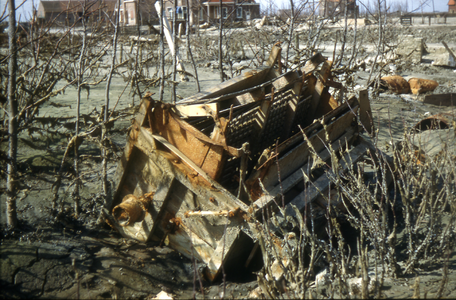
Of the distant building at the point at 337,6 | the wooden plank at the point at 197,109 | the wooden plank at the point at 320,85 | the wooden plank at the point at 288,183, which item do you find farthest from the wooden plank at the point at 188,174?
the distant building at the point at 337,6

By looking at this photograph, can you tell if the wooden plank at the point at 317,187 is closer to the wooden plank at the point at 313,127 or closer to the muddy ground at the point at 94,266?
the wooden plank at the point at 313,127

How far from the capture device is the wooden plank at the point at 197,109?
8.74 feet

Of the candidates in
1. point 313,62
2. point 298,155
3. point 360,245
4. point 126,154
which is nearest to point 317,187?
point 298,155

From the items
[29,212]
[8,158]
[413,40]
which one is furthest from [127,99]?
[413,40]

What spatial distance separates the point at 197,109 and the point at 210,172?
1.62 ft

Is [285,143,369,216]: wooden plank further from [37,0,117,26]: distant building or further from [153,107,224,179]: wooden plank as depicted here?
[37,0,117,26]: distant building

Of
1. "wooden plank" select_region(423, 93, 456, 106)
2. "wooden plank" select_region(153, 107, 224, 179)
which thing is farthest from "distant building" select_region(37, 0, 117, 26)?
"wooden plank" select_region(423, 93, 456, 106)

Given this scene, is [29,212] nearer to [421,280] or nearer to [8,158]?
[8,158]

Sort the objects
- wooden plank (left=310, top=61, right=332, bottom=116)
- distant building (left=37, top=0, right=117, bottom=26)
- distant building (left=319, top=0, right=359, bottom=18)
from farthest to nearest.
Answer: distant building (left=319, top=0, right=359, bottom=18)
wooden plank (left=310, top=61, right=332, bottom=116)
distant building (left=37, top=0, right=117, bottom=26)

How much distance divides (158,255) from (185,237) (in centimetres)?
33

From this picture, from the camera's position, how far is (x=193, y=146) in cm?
286

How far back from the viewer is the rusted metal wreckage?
2.77 meters

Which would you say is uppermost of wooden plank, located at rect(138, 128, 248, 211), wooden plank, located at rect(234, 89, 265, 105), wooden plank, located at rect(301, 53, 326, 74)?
wooden plank, located at rect(301, 53, 326, 74)

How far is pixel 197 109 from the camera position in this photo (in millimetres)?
2762
